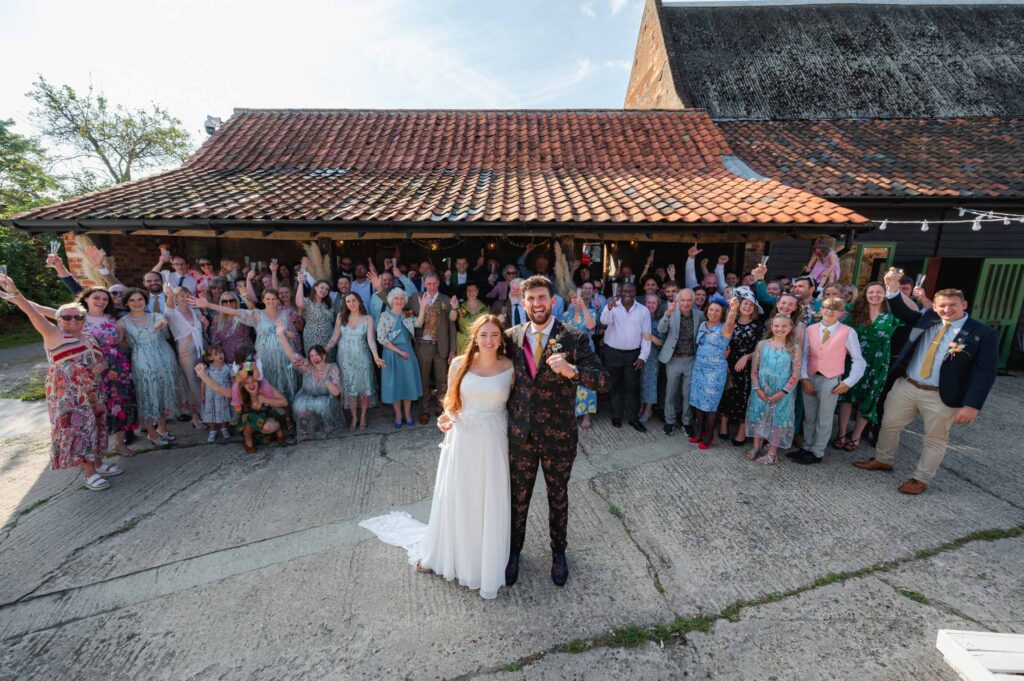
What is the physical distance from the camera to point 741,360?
14.7ft

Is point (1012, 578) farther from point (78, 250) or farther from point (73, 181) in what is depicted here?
point (73, 181)

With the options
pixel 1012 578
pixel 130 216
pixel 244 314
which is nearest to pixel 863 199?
pixel 1012 578

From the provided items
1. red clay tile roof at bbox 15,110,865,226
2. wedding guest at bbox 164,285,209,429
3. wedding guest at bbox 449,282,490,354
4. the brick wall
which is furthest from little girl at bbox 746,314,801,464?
the brick wall

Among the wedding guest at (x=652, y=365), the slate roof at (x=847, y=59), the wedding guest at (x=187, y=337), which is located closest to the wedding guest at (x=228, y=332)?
the wedding guest at (x=187, y=337)

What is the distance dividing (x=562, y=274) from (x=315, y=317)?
330 centimetres

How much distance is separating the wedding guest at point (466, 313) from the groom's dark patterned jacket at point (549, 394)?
2.59m

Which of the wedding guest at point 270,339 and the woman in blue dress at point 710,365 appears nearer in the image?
the woman in blue dress at point 710,365

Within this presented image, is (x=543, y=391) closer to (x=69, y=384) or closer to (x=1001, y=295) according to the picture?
(x=69, y=384)

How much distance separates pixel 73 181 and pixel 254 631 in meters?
31.2

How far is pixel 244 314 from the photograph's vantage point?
5.03m

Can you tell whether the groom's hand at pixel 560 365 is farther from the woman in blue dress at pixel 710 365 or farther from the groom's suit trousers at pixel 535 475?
the woman in blue dress at pixel 710 365

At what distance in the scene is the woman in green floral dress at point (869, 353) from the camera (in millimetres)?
4453

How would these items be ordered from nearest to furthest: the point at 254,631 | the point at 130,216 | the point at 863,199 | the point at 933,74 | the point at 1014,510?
the point at 254,631 < the point at 1014,510 < the point at 130,216 < the point at 863,199 < the point at 933,74

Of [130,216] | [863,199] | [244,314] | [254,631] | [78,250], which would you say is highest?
[863,199]
